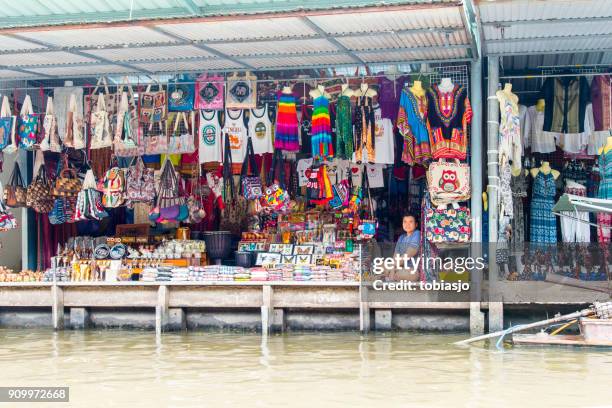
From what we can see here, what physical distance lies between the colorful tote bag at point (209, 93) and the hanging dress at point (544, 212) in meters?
4.49

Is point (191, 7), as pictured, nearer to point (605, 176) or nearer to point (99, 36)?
point (99, 36)

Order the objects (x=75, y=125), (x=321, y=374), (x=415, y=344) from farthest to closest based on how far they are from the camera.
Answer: (x=75, y=125) → (x=415, y=344) → (x=321, y=374)

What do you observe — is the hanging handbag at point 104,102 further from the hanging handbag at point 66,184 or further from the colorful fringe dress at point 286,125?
the colorful fringe dress at point 286,125

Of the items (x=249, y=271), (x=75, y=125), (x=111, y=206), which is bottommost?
(x=249, y=271)

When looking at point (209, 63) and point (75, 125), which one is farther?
point (75, 125)

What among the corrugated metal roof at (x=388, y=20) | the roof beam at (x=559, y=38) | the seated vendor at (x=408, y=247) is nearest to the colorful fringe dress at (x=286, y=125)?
the seated vendor at (x=408, y=247)

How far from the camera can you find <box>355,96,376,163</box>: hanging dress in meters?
13.4

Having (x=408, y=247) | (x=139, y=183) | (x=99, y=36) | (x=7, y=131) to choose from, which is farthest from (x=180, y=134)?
(x=408, y=247)

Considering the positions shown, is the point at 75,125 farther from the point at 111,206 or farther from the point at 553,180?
the point at 553,180

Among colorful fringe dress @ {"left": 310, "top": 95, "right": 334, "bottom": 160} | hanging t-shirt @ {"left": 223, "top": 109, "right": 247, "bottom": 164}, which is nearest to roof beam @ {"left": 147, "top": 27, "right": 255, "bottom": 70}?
colorful fringe dress @ {"left": 310, "top": 95, "right": 334, "bottom": 160}

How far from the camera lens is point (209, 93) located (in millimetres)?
13727

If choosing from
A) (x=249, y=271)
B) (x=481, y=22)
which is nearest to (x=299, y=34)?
(x=481, y=22)

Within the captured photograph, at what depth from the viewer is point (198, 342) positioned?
12.6m

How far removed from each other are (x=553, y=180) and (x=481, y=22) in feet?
11.4
